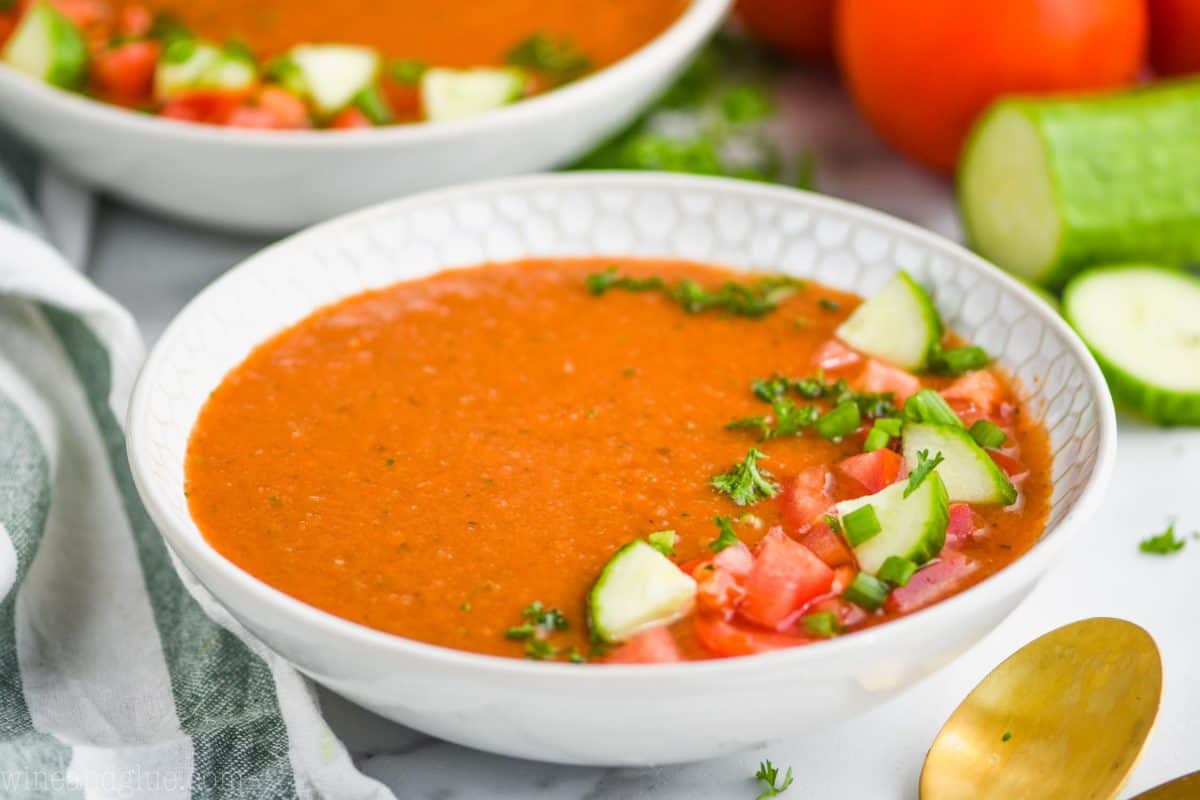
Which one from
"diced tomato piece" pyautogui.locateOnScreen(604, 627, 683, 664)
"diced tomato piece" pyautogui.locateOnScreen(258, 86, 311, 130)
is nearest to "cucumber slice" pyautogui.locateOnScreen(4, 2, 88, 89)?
"diced tomato piece" pyautogui.locateOnScreen(258, 86, 311, 130)

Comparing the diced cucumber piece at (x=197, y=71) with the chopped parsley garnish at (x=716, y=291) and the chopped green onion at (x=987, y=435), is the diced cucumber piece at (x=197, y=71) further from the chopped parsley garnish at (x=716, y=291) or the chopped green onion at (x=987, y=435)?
the chopped green onion at (x=987, y=435)

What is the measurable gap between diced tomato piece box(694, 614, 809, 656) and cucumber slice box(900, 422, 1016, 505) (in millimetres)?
523

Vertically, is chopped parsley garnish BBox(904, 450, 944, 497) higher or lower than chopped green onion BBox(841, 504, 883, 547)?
higher

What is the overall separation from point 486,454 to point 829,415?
67cm

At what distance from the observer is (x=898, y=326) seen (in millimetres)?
3098

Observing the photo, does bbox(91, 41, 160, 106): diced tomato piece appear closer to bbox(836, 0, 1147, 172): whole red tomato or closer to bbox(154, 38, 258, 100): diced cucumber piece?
bbox(154, 38, 258, 100): diced cucumber piece

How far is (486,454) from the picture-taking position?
2.73 meters

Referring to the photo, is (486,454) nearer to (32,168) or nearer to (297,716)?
(297,716)

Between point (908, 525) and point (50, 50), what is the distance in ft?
9.47

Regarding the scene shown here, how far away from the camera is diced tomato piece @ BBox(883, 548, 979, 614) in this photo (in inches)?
92.6

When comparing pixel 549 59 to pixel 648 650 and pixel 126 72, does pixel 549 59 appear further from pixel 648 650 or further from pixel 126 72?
pixel 648 650

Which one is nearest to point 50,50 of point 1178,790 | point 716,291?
point 716,291

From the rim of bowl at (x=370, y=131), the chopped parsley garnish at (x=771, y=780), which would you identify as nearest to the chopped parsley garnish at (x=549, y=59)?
the rim of bowl at (x=370, y=131)

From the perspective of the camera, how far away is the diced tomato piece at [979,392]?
2.91m
